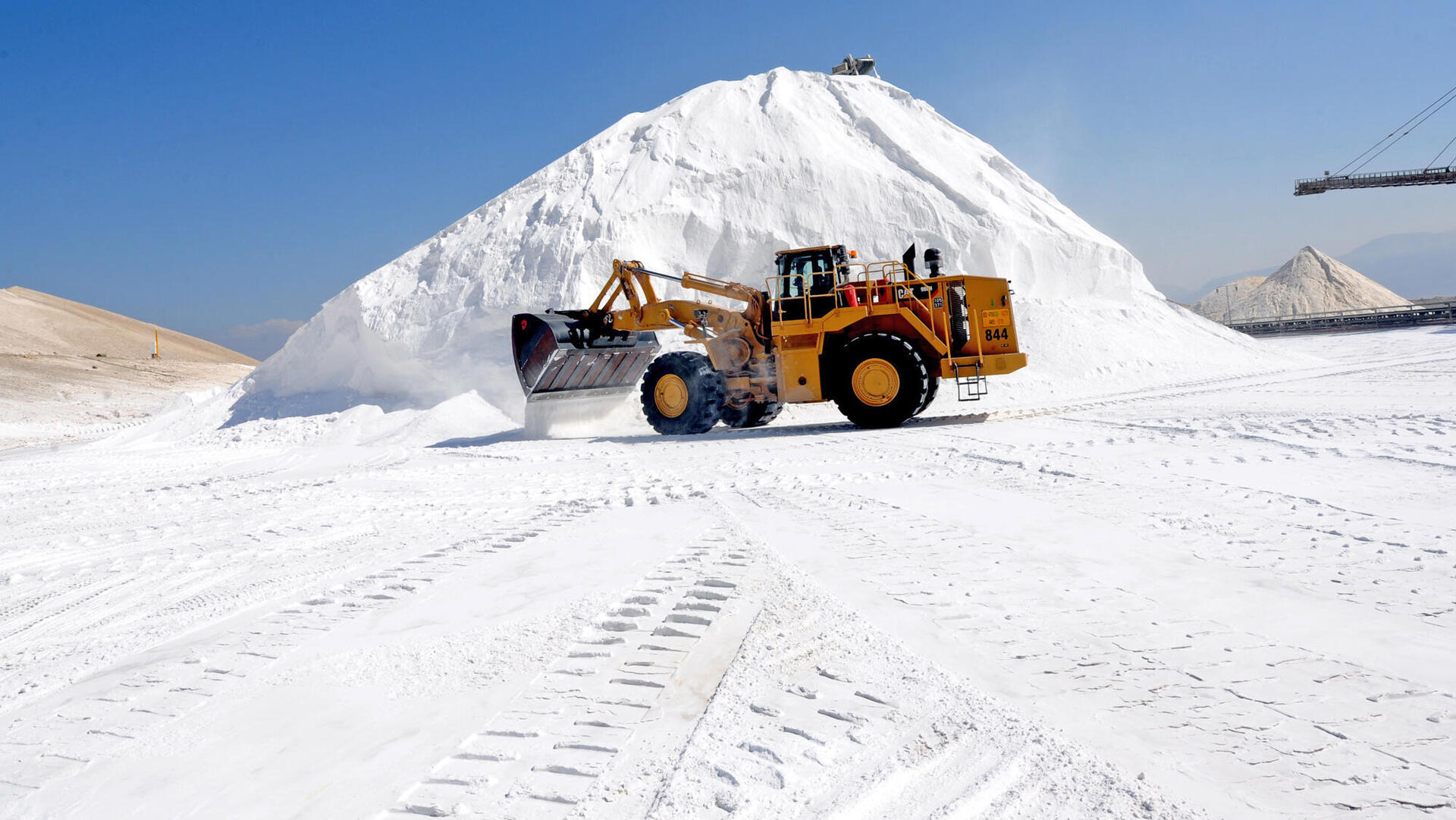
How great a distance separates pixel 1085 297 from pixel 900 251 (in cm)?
447

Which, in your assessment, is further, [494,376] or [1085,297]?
[1085,297]

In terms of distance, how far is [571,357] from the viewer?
36.8ft

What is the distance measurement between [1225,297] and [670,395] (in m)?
56.9

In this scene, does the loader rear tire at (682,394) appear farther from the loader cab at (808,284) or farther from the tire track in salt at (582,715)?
the tire track in salt at (582,715)

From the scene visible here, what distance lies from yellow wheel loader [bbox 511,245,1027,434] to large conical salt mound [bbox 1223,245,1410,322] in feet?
137

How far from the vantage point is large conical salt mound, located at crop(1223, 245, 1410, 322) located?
46.5 m

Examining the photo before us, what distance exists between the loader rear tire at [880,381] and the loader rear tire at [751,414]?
48.0 inches

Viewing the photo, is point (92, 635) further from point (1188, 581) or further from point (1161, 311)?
point (1161, 311)

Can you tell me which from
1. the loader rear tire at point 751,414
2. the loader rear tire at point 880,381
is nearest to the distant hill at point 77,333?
the loader rear tire at point 751,414

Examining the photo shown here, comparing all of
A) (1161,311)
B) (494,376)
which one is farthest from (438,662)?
(1161,311)

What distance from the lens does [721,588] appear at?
3654mm

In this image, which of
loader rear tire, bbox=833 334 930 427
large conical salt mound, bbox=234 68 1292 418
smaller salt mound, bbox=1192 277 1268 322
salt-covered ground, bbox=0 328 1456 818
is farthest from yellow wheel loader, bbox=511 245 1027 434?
smaller salt mound, bbox=1192 277 1268 322

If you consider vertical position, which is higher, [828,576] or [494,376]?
[494,376]

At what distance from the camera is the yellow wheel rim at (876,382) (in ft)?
33.3
